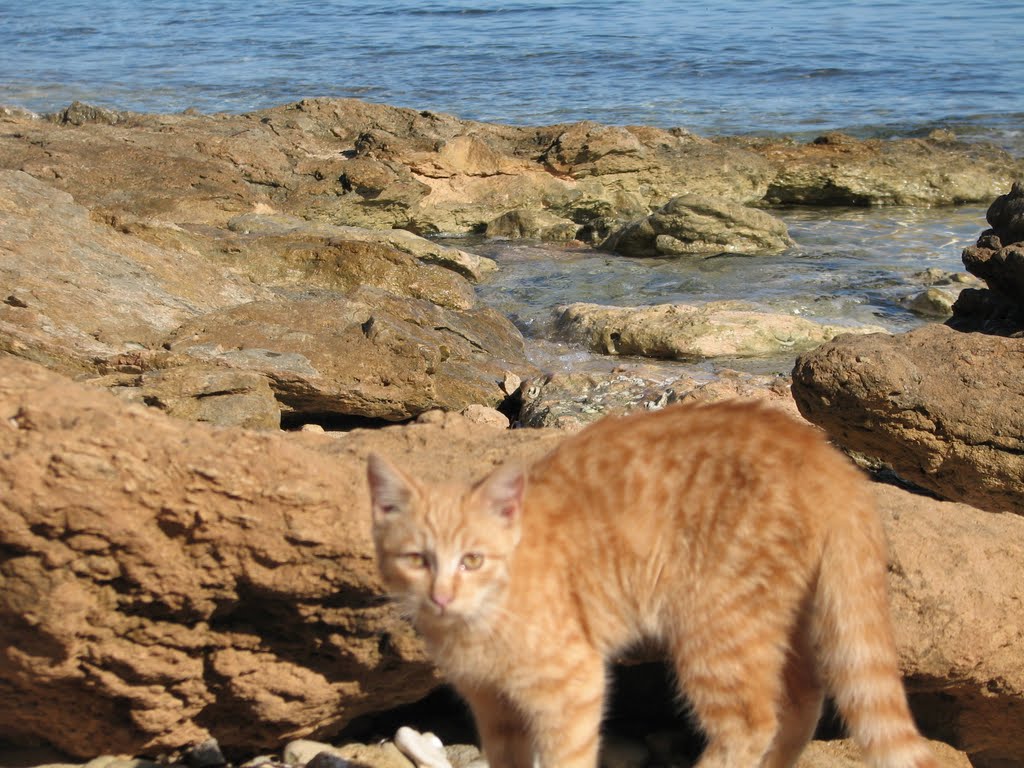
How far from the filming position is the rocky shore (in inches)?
129

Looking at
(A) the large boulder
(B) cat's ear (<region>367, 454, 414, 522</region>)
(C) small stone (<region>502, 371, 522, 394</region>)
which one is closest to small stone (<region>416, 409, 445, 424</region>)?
(A) the large boulder

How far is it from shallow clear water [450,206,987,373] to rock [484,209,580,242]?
0.35 meters

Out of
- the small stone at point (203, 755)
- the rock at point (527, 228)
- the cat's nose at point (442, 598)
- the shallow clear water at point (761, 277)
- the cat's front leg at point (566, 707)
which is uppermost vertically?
the cat's nose at point (442, 598)

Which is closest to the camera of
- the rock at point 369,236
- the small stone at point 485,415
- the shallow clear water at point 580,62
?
the small stone at point 485,415

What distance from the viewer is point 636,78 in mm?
26344

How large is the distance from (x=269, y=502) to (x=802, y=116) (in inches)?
824

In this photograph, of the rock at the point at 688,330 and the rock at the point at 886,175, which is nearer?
the rock at the point at 688,330

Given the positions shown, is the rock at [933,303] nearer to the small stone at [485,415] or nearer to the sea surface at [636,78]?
the sea surface at [636,78]

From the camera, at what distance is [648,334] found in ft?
35.3

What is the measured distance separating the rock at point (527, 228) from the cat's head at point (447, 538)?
12.3 meters

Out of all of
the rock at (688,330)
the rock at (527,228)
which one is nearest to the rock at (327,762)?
the rock at (688,330)

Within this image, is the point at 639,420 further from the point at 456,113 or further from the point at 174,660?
the point at 456,113

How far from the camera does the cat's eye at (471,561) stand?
10.5 feet

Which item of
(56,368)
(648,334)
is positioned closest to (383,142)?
(648,334)
